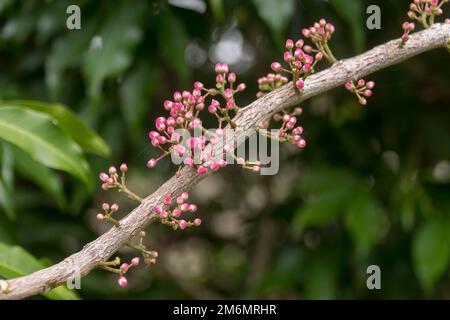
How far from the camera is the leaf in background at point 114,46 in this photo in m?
1.75

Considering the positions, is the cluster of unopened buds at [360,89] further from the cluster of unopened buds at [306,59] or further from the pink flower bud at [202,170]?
the pink flower bud at [202,170]

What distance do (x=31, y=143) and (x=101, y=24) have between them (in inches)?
26.7

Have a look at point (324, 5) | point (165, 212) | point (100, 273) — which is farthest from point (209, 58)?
point (165, 212)

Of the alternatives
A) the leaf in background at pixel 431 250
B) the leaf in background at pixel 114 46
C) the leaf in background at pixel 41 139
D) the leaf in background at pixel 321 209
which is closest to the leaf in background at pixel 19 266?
the leaf in background at pixel 41 139

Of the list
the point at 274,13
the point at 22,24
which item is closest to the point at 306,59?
the point at 274,13

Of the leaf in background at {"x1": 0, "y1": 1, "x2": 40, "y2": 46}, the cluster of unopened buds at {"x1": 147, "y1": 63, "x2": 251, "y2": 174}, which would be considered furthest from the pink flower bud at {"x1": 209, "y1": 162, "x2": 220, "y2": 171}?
the leaf in background at {"x1": 0, "y1": 1, "x2": 40, "y2": 46}

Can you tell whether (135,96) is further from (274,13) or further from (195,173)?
(195,173)

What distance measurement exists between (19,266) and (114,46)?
0.77 meters

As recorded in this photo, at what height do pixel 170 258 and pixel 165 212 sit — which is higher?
pixel 170 258

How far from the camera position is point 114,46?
177cm

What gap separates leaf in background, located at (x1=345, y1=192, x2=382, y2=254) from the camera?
185cm

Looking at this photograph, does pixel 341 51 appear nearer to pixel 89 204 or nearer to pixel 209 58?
pixel 209 58

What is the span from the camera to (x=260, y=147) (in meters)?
1.24

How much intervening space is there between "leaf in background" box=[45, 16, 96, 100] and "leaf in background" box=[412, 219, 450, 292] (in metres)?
1.02
